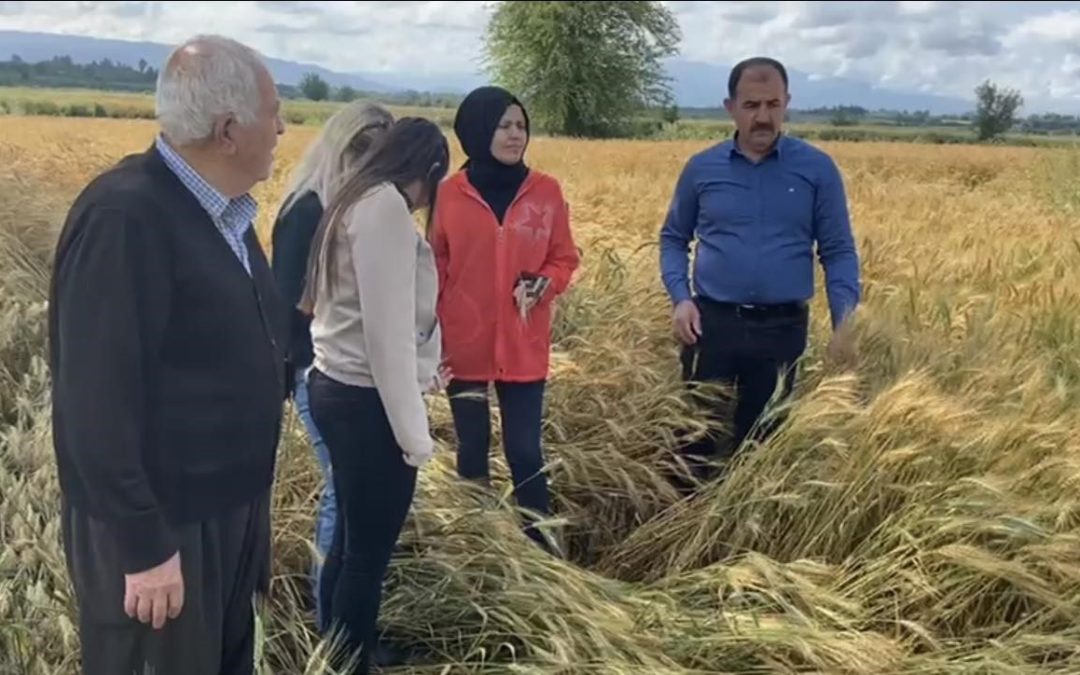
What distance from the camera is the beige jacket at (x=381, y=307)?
2850mm

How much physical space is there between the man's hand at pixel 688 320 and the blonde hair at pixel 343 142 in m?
1.42

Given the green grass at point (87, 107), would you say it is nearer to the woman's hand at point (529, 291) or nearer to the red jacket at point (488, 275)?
the red jacket at point (488, 275)

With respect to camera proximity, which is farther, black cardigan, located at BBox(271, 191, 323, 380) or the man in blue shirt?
the man in blue shirt

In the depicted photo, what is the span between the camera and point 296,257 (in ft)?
11.6

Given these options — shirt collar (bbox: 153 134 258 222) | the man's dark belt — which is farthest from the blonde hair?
the man's dark belt

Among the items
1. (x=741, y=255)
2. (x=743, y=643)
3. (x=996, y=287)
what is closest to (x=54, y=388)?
(x=743, y=643)

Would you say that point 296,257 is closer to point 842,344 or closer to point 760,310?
point 760,310

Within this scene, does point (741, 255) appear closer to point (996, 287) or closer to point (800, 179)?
point (800, 179)

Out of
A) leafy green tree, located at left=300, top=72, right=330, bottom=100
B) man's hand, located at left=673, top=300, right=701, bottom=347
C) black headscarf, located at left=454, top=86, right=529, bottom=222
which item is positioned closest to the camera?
black headscarf, located at left=454, top=86, right=529, bottom=222

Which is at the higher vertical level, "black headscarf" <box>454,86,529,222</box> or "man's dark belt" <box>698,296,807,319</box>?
"black headscarf" <box>454,86,529,222</box>

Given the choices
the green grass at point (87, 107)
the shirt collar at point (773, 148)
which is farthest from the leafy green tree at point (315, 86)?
the green grass at point (87, 107)

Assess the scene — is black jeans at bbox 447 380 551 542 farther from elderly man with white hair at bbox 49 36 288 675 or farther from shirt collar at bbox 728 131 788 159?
elderly man with white hair at bbox 49 36 288 675

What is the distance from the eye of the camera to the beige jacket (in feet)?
9.35

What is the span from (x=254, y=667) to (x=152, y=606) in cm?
49
